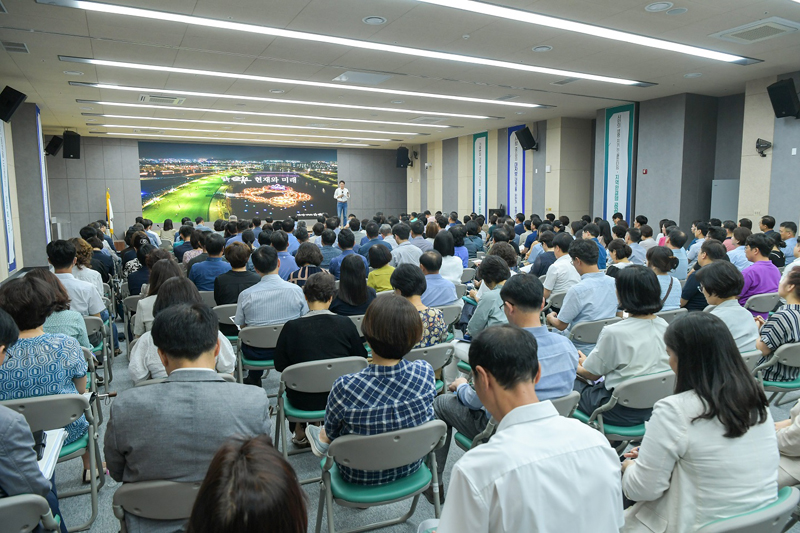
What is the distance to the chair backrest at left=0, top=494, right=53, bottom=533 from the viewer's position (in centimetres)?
157

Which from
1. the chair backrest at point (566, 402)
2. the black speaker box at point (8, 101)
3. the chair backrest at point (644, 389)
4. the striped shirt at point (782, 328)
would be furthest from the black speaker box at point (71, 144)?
the striped shirt at point (782, 328)

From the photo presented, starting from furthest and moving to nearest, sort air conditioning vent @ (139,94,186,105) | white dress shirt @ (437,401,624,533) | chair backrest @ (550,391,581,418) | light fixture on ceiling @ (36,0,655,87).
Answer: air conditioning vent @ (139,94,186,105)
light fixture on ceiling @ (36,0,655,87)
chair backrest @ (550,391,581,418)
white dress shirt @ (437,401,624,533)

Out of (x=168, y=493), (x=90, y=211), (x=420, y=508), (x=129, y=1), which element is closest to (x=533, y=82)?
(x=129, y=1)

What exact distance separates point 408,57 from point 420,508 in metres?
6.57

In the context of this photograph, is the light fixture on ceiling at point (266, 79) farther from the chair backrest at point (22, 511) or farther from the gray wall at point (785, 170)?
the chair backrest at point (22, 511)

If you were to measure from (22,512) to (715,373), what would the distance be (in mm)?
2252

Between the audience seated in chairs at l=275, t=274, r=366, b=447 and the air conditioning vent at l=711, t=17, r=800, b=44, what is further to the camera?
the air conditioning vent at l=711, t=17, r=800, b=44

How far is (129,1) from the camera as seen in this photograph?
5.40 m

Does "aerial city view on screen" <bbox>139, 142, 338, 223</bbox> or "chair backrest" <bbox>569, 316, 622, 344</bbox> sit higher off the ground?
"aerial city view on screen" <bbox>139, 142, 338, 223</bbox>

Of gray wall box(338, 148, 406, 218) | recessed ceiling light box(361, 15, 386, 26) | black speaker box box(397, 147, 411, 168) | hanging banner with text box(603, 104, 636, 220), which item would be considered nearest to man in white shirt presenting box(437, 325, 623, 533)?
recessed ceiling light box(361, 15, 386, 26)

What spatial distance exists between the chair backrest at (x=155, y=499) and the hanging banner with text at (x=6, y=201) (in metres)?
9.74

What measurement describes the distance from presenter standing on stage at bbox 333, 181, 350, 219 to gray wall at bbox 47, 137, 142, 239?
688cm

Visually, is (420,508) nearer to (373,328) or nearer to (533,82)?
(373,328)

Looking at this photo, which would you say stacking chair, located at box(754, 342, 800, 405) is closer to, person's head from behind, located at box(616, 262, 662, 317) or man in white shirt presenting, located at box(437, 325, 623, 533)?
person's head from behind, located at box(616, 262, 662, 317)
